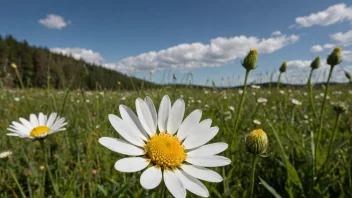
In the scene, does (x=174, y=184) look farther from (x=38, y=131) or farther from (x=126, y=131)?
(x=38, y=131)

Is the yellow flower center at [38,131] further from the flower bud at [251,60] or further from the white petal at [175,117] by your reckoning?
the flower bud at [251,60]

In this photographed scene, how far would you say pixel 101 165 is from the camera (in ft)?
5.84

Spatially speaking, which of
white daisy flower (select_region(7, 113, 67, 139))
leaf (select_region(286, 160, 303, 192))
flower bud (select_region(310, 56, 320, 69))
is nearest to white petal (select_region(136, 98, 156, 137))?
white daisy flower (select_region(7, 113, 67, 139))

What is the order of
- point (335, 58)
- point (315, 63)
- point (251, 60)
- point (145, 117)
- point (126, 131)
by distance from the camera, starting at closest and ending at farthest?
point (126, 131)
point (145, 117)
point (251, 60)
point (335, 58)
point (315, 63)

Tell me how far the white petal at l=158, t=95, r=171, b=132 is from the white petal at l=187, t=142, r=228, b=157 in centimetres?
16

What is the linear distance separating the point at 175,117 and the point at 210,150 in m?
0.20

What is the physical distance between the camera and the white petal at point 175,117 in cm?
98

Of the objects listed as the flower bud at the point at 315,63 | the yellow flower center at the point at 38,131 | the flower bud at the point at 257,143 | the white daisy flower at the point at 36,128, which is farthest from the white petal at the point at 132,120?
the flower bud at the point at 315,63

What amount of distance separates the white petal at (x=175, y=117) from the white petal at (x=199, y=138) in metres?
→ 0.07

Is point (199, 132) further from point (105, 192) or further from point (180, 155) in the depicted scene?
point (105, 192)

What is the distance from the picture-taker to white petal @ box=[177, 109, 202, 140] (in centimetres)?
97

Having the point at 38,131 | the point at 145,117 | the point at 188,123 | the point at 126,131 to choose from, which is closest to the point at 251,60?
the point at 188,123

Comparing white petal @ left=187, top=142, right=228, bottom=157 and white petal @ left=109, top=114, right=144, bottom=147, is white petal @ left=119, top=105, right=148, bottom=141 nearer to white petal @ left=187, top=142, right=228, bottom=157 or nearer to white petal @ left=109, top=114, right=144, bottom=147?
white petal @ left=109, top=114, right=144, bottom=147

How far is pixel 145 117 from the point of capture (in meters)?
0.95
